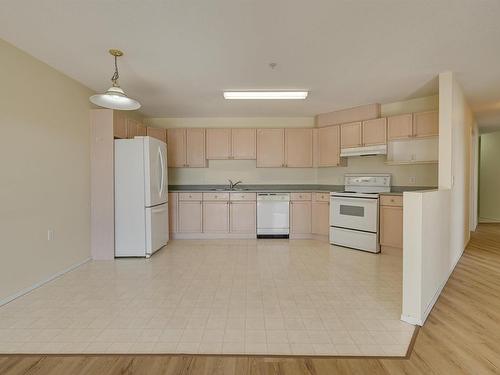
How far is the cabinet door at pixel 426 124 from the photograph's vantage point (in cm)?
388

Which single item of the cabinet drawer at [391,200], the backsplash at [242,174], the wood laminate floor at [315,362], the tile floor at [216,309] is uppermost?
the backsplash at [242,174]

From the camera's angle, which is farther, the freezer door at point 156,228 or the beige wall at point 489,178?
the beige wall at point 489,178

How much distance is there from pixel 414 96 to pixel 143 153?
13.7 ft

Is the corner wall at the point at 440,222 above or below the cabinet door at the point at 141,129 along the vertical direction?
below

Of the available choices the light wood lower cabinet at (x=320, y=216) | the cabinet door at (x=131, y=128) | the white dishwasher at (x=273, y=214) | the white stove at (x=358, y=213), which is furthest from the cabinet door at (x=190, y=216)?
the white stove at (x=358, y=213)

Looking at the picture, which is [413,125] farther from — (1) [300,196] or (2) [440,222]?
(1) [300,196]

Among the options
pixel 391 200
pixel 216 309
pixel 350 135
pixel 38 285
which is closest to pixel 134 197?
pixel 38 285

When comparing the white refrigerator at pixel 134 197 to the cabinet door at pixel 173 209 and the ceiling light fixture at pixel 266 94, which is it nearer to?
the cabinet door at pixel 173 209

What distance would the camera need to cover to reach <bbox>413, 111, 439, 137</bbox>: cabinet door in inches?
153

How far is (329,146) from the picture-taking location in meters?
4.98

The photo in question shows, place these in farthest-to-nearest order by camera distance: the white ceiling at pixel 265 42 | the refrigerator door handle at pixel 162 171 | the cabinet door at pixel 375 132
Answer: the cabinet door at pixel 375 132 < the refrigerator door handle at pixel 162 171 < the white ceiling at pixel 265 42

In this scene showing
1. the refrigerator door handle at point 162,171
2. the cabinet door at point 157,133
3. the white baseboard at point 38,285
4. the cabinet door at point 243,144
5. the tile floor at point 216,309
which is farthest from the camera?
the cabinet door at point 243,144

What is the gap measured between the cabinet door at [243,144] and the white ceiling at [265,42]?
149 cm

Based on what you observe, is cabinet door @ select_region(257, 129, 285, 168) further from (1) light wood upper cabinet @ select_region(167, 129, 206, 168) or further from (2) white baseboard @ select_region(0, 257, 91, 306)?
(2) white baseboard @ select_region(0, 257, 91, 306)
